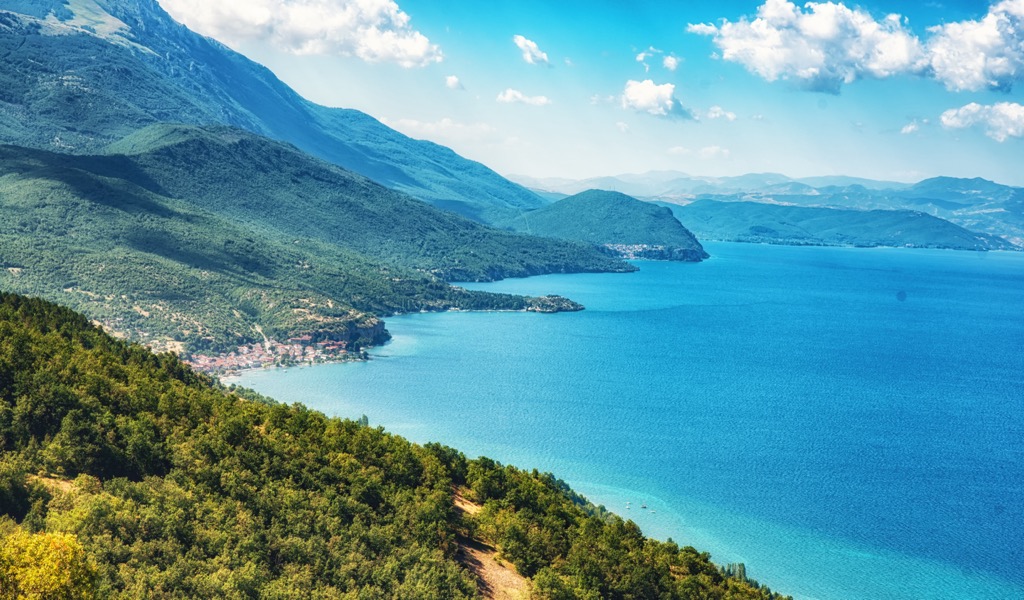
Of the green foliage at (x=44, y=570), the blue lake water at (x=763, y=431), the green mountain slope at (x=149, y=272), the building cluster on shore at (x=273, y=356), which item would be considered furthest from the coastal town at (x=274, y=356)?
the green foliage at (x=44, y=570)

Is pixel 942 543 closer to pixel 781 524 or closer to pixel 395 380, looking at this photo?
pixel 781 524

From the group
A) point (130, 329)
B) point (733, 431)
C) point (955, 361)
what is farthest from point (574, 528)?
point (955, 361)

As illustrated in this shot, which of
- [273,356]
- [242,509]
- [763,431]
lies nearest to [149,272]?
[273,356]

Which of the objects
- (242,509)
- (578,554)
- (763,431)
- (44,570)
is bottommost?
(763,431)

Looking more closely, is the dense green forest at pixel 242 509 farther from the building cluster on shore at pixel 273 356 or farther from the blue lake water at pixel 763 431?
the building cluster on shore at pixel 273 356

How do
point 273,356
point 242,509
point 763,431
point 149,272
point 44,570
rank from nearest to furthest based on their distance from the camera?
point 44,570 < point 242,509 < point 763,431 < point 273,356 < point 149,272

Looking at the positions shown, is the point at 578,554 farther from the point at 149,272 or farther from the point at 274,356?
the point at 149,272

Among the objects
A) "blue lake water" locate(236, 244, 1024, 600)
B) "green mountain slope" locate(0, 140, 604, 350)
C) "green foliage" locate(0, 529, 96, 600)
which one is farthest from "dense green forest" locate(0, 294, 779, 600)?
"green mountain slope" locate(0, 140, 604, 350)
